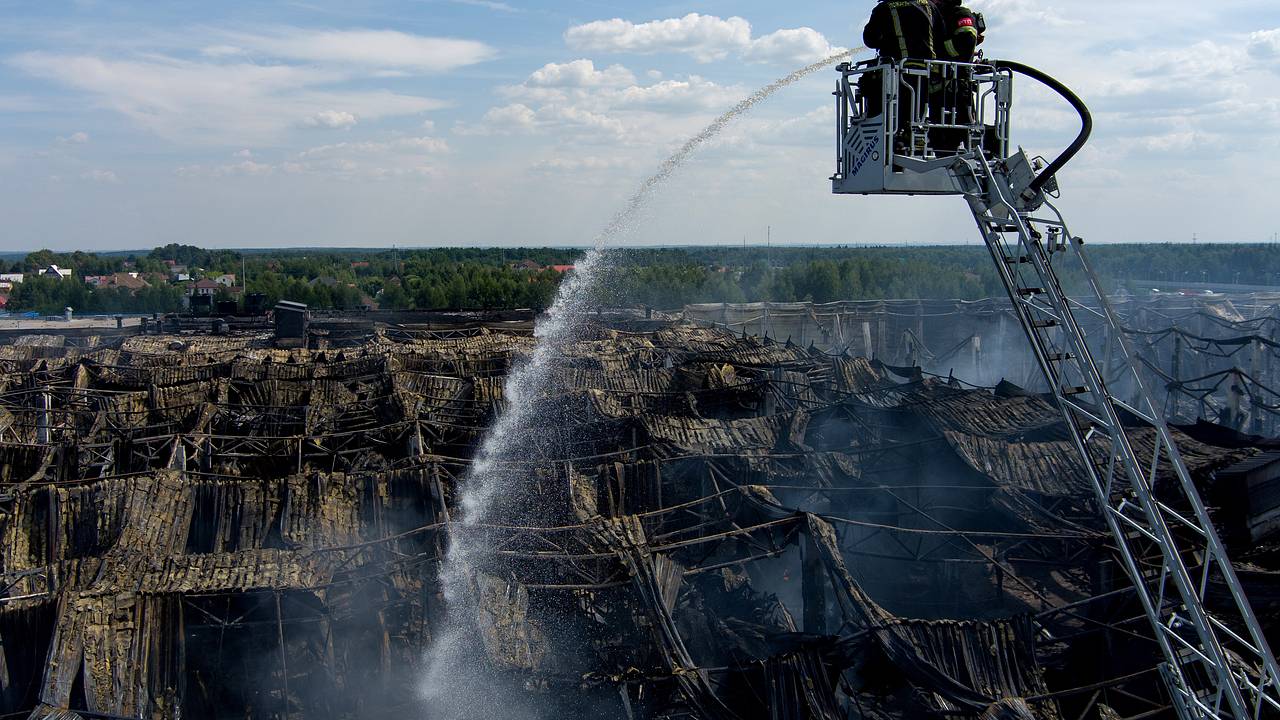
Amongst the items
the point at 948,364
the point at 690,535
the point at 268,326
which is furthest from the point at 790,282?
the point at 690,535

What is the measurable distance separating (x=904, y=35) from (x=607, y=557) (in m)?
8.37

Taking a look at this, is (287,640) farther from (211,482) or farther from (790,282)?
(790,282)

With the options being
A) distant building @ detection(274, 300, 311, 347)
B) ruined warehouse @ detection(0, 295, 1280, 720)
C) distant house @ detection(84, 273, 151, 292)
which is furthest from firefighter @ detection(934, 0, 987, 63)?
distant house @ detection(84, 273, 151, 292)

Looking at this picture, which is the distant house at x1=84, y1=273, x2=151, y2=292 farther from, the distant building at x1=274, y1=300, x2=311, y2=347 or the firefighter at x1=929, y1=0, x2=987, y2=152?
the firefighter at x1=929, y1=0, x2=987, y2=152

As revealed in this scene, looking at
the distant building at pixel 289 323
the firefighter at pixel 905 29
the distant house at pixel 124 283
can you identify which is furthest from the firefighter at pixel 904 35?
the distant house at pixel 124 283

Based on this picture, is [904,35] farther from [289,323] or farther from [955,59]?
[289,323]

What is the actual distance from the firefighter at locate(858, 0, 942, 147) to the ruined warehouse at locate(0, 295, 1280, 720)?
242 inches

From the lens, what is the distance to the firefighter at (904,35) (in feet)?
22.7

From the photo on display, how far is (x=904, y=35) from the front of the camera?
6957 millimetres

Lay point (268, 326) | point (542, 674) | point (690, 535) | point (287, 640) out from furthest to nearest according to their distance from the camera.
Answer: point (268, 326) < point (690, 535) < point (287, 640) < point (542, 674)

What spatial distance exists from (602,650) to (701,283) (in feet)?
238

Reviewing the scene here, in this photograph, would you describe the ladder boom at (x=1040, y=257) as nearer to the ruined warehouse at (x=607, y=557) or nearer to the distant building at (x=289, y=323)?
the ruined warehouse at (x=607, y=557)

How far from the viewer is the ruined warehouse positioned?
36.4ft

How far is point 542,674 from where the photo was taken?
38.8ft
